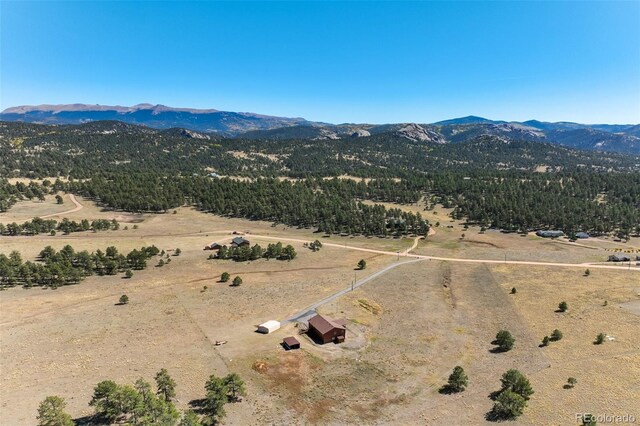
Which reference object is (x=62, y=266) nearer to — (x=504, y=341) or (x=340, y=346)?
(x=340, y=346)

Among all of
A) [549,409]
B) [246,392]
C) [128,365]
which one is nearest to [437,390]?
[549,409]

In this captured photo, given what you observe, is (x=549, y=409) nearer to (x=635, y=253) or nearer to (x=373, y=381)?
(x=373, y=381)

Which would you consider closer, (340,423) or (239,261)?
(340,423)

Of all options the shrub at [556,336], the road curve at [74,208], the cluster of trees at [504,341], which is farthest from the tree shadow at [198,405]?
the road curve at [74,208]

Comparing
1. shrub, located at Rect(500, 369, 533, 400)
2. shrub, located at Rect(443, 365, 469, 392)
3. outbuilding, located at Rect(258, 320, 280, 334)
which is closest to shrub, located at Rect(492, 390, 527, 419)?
shrub, located at Rect(500, 369, 533, 400)

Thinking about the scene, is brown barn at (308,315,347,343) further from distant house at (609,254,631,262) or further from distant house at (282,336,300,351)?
distant house at (609,254,631,262)

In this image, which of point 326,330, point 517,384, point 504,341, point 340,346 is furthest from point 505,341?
point 326,330
